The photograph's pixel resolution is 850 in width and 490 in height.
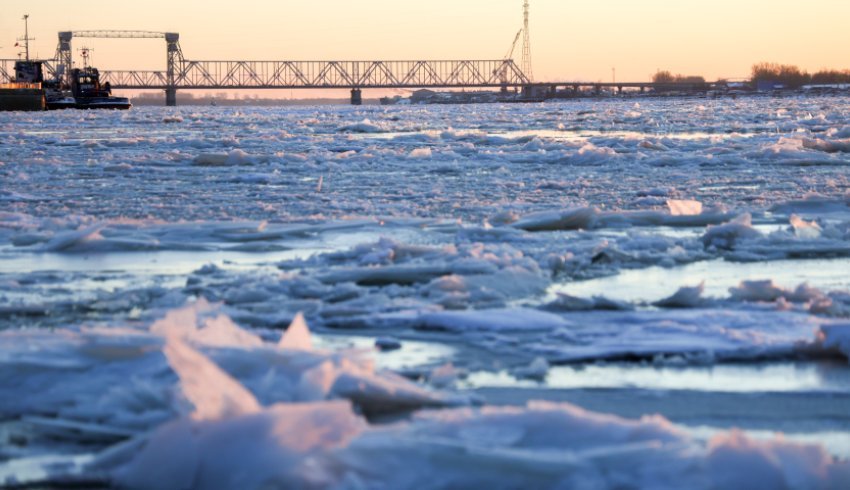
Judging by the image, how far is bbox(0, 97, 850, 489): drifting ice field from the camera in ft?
5.73

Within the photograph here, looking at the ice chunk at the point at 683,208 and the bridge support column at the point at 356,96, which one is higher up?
the bridge support column at the point at 356,96

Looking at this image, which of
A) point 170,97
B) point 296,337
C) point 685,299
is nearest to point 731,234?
point 685,299

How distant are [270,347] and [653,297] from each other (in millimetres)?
1560

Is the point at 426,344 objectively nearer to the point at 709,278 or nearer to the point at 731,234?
the point at 709,278

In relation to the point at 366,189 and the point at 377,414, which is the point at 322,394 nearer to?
the point at 377,414

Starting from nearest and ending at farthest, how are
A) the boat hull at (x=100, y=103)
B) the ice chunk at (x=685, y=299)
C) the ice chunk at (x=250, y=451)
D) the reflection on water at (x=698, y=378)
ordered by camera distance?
1. the ice chunk at (x=250, y=451)
2. the reflection on water at (x=698, y=378)
3. the ice chunk at (x=685, y=299)
4. the boat hull at (x=100, y=103)

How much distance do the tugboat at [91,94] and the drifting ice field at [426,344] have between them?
58.8m

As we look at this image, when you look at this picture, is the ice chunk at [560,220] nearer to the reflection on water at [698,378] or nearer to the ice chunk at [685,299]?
the ice chunk at [685,299]

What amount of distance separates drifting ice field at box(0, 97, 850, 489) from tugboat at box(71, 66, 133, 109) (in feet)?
193

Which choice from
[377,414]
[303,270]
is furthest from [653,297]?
[377,414]

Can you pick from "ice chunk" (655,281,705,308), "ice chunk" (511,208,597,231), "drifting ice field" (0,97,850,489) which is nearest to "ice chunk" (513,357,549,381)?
"drifting ice field" (0,97,850,489)

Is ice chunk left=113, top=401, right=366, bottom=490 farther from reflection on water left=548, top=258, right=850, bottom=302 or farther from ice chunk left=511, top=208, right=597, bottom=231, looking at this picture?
ice chunk left=511, top=208, right=597, bottom=231

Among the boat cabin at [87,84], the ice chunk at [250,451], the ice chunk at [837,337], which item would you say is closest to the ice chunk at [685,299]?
the ice chunk at [837,337]

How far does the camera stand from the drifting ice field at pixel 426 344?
68.7 inches
